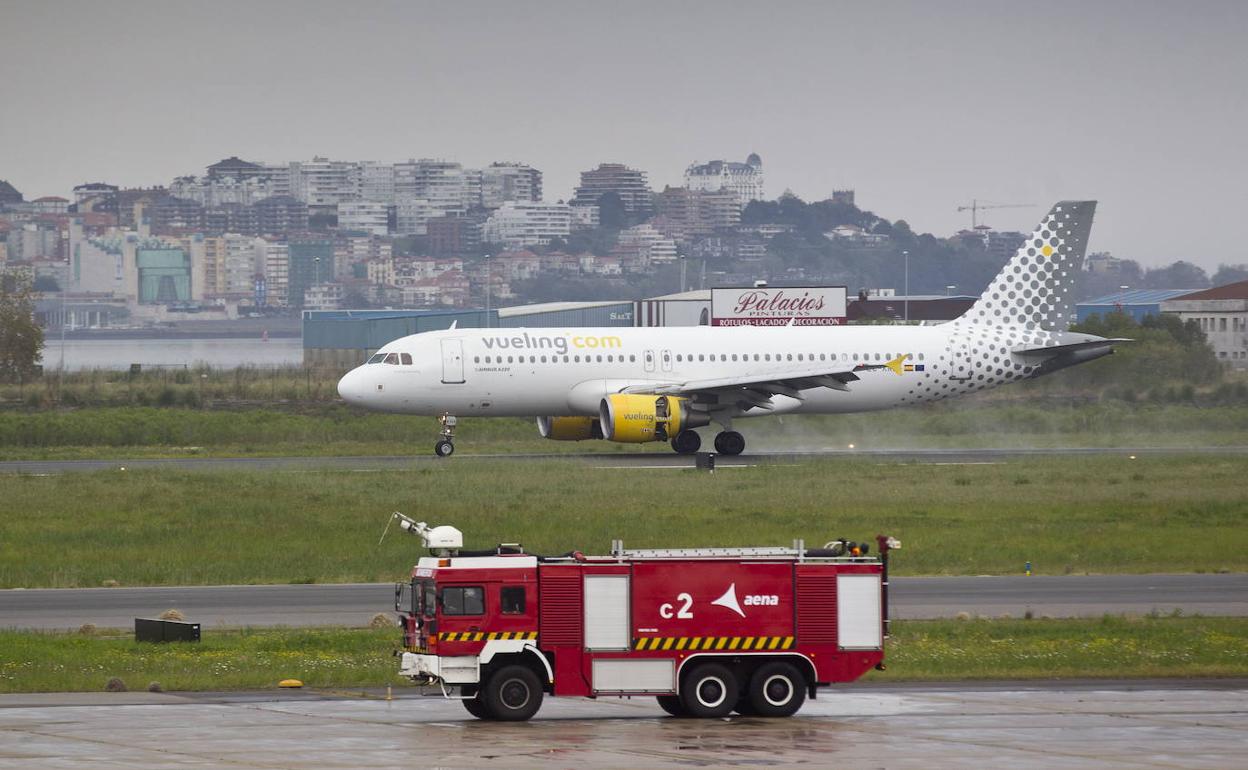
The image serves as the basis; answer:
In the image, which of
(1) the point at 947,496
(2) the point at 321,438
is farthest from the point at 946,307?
(1) the point at 947,496

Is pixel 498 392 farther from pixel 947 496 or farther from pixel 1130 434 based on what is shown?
pixel 1130 434

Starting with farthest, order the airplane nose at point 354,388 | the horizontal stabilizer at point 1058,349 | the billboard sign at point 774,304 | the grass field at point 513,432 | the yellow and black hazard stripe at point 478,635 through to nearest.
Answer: the billboard sign at point 774,304, the grass field at point 513,432, the horizontal stabilizer at point 1058,349, the airplane nose at point 354,388, the yellow and black hazard stripe at point 478,635

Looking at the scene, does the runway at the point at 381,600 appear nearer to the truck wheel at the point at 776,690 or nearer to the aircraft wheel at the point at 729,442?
the truck wheel at the point at 776,690

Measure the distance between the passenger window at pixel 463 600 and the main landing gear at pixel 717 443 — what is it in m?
35.4

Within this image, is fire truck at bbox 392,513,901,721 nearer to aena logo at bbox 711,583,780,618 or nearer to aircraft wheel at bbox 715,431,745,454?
aena logo at bbox 711,583,780,618

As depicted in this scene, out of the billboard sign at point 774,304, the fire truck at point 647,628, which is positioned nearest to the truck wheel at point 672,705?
the fire truck at point 647,628

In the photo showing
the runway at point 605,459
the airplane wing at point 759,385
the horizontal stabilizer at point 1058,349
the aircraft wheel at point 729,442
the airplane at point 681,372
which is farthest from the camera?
the horizontal stabilizer at point 1058,349

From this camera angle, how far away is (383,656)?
82.1 ft

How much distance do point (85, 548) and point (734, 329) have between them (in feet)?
86.5

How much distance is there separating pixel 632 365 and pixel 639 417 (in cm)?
377

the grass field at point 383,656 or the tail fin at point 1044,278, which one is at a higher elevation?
the tail fin at point 1044,278

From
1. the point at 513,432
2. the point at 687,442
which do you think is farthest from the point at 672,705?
the point at 513,432

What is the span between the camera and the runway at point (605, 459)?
53.4m

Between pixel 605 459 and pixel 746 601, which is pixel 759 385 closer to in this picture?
pixel 605 459
